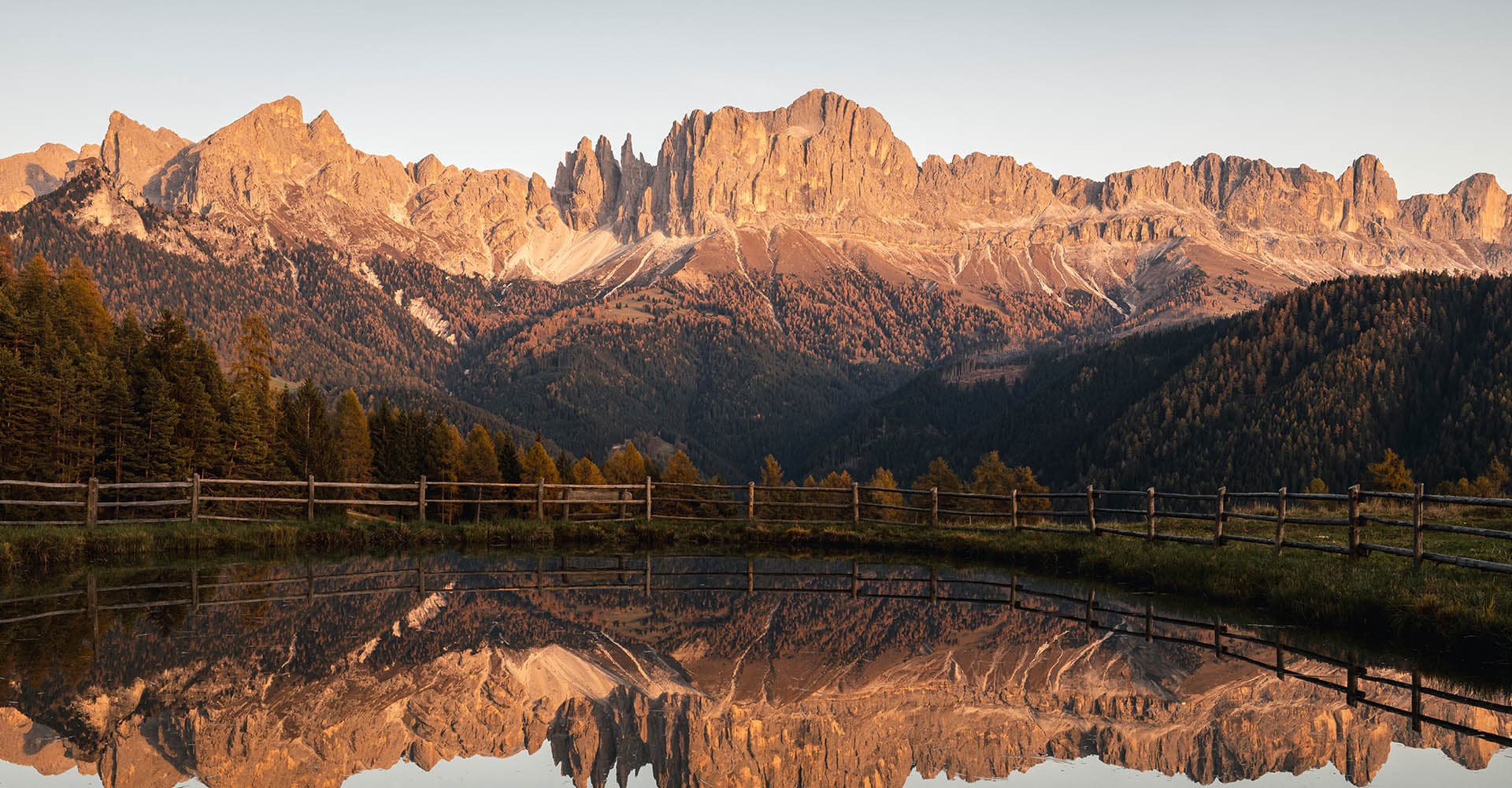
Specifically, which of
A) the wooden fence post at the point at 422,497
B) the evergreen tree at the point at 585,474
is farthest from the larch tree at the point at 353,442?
the wooden fence post at the point at 422,497

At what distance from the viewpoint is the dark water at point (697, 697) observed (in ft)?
43.1

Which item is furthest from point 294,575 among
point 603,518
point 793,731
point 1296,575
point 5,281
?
point 5,281

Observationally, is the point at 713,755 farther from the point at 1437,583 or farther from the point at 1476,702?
the point at 1437,583

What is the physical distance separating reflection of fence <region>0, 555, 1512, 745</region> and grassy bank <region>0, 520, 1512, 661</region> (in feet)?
6.09

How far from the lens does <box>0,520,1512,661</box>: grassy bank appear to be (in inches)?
772

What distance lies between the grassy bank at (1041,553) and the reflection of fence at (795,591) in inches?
73.0

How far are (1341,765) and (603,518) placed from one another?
30.0 metres

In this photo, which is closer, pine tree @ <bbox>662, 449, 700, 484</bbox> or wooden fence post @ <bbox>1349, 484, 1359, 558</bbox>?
wooden fence post @ <bbox>1349, 484, 1359, 558</bbox>

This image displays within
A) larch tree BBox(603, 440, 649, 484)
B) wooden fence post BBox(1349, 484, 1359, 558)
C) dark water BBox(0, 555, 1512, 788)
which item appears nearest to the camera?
dark water BBox(0, 555, 1512, 788)

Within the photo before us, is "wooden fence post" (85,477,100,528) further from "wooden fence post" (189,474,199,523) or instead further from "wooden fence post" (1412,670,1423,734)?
"wooden fence post" (1412,670,1423,734)

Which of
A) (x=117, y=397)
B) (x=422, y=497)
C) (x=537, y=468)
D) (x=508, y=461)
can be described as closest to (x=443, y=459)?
(x=508, y=461)

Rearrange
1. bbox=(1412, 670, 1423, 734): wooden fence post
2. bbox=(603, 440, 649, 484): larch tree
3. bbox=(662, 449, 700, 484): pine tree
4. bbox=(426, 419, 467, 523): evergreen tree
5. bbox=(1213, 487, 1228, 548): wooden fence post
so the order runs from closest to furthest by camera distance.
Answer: bbox=(1412, 670, 1423, 734): wooden fence post → bbox=(1213, 487, 1228, 548): wooden fence post → bbox=(426, 419, 467, 523): evergreen tree → bbox=(662, 449, 700, 484): pine tree → bbox=(603, 440, 649, 484): larch tree

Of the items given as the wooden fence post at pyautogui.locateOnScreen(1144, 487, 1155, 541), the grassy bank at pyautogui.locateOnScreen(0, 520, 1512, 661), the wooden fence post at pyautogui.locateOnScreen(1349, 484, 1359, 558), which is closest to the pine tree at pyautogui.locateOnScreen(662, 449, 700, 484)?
the grassy bank at pyautogui.locateOnScreen(0, 520, 1512, 661)

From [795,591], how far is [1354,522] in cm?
1148
